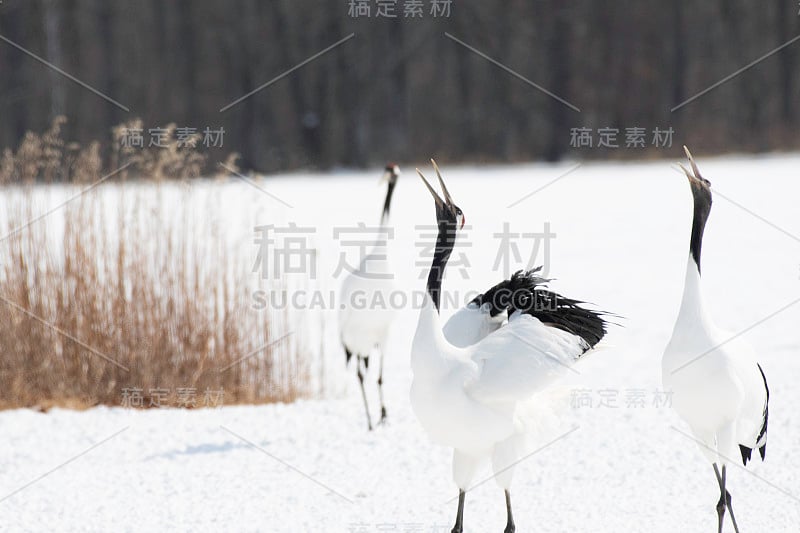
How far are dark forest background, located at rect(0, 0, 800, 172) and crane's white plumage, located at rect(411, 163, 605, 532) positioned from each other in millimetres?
15986

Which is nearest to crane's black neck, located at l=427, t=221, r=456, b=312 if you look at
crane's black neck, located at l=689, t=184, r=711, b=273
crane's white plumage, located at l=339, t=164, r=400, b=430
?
crane's black neck, located at l=689, t=184, r=711, b=273

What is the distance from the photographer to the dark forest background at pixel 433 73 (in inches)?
768

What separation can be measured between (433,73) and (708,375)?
721 inches

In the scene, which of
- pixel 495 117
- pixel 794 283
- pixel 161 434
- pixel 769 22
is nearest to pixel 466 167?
pixel 495 117

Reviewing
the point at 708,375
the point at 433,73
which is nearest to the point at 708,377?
the point at 708,375

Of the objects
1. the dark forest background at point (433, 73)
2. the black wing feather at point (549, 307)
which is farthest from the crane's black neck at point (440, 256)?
the dark forest background at point (433, 73)

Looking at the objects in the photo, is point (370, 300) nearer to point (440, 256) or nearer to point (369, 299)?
point (369, 299)

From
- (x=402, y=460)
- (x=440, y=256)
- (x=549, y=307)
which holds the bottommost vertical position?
(x=402, y=460)

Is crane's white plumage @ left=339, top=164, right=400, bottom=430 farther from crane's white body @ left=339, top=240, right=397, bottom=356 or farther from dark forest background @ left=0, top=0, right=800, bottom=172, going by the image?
dark forest background @ left=0, top=0, right=800, bottom=172

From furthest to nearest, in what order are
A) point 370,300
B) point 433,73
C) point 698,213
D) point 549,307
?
1. point 433,73
2. point 370,300
3. point 549,307
4. point 698,213

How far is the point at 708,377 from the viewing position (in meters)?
3.31

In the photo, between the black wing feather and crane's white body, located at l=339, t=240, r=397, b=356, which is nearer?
the black wing feather

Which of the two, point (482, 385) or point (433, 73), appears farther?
point (433, 73)

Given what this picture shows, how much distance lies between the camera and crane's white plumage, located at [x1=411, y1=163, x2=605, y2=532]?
325 centimetres
